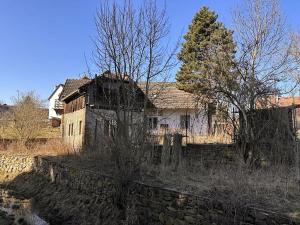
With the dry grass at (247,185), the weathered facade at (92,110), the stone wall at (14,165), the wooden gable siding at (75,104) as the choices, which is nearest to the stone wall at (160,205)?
the dry grass at (247,185)

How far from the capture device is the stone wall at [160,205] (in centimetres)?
677

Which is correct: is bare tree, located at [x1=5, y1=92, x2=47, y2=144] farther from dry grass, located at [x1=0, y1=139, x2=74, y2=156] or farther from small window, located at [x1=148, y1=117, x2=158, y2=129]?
small window, located at [x1=148, y1=117, x2=158, y2=129]

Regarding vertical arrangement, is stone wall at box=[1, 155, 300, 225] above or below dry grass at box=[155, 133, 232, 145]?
below

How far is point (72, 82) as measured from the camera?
37.2m

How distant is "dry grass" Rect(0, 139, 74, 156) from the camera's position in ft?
75.8

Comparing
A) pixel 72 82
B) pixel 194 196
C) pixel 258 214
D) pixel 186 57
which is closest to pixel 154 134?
pixel 194 196

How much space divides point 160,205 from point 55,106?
173 feet

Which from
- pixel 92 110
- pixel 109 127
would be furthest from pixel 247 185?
pixel 92 110

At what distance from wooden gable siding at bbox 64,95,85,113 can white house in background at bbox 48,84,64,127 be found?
19.7 meters

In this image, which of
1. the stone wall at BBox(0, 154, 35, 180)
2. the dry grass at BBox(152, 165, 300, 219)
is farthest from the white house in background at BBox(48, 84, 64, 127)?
the dry grass at BBox(152, 165, 300, 219)

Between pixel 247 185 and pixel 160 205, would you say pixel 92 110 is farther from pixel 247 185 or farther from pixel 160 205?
pixel 247 185

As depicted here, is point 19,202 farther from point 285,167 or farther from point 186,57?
point 186,57

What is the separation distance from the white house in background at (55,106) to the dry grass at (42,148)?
2246 centimetres

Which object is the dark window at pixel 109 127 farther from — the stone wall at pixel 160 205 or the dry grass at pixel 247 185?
the dry grass at pixel 247 185
